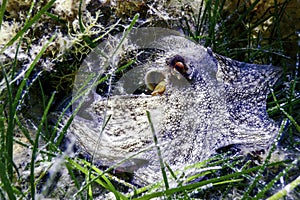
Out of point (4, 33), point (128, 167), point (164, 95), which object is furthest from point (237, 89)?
point (4, 33)

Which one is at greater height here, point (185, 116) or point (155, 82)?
point (155, 82)

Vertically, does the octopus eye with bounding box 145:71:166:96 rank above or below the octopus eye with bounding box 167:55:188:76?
below

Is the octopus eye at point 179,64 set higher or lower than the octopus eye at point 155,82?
higher

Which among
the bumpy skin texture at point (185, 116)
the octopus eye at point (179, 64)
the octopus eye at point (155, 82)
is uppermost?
the octopus eye at point (179, 64)

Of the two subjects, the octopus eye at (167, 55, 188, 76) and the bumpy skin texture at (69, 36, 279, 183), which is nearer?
the bumpy skin texture at (69, 36, 279, 183)

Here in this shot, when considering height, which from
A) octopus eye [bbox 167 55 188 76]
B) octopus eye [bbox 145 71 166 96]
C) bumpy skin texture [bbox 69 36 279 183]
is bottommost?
bumpy skin texture [bbox 69 36 279 183]

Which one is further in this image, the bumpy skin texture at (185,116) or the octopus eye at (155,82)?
the octopus eye at (155,82)

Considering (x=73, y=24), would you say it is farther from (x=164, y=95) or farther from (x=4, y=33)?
(x=164, y=95)
